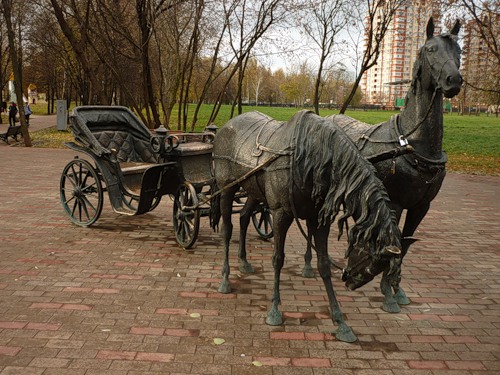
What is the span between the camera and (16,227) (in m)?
7.48

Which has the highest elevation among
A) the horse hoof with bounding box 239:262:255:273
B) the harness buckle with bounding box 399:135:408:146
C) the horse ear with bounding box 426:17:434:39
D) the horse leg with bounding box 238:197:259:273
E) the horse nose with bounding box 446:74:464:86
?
the horse ear with bounding box 426:17:434:39

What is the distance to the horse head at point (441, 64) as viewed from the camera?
4.07m

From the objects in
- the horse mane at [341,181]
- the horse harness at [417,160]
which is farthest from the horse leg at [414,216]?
the horse mane at [341,181]

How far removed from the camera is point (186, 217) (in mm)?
6602

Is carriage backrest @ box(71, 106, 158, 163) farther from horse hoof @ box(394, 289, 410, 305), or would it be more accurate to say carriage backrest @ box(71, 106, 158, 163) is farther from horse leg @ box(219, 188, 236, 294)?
horse hoof @ box(394, 289, 410, 305)

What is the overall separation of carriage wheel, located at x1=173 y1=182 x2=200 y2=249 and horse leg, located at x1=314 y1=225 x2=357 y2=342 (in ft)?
7.50

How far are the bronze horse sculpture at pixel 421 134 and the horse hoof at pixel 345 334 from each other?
1.82 ft

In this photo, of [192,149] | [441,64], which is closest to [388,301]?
[441,64]

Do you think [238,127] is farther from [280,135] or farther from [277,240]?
[277,240]

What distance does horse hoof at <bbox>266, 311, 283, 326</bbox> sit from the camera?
4.36 m

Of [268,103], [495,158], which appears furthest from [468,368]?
[268,103]

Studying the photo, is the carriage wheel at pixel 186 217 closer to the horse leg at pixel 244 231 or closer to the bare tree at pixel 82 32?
the horse leg at pixel 244 231

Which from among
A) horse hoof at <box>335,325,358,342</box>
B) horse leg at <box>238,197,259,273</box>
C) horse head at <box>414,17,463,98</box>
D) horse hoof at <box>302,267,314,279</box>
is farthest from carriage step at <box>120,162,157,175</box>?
horse head at <box>414,17,463,98</box>

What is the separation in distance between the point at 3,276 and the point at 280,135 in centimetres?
357
